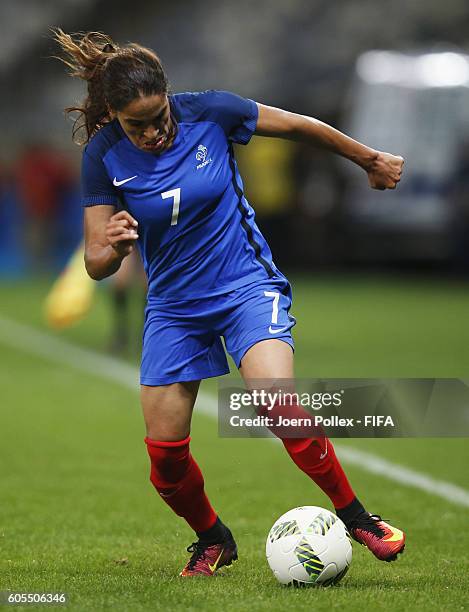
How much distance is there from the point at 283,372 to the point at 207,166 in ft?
2.96

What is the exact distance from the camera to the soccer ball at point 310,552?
5203 millimetres

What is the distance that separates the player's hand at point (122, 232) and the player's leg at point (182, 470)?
660 millimetres

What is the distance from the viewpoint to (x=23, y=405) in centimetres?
1053

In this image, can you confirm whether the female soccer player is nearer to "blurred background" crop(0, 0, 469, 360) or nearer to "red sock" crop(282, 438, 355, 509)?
"red sock" crop(282, 438, 355, 509)

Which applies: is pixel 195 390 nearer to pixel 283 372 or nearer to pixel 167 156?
pixel 283 372

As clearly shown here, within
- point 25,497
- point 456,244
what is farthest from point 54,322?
point 456,244

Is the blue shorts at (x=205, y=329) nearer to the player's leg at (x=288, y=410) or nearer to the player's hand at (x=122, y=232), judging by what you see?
the player's leg at (x=288, y=410)

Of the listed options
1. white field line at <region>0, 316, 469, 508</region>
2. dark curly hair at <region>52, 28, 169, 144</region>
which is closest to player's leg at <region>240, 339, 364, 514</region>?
dark curly hair at <region>52, 28, 169, 144</region>

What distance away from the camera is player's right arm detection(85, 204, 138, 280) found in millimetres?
5043

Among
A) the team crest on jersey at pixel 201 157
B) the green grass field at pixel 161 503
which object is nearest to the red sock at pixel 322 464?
the green grass field at pixel 161 503

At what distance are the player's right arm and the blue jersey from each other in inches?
2.4

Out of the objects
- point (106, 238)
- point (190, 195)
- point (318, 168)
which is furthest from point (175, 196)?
point (318, 168)

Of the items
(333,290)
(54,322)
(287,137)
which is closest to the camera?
(287,137)

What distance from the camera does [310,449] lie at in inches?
207
